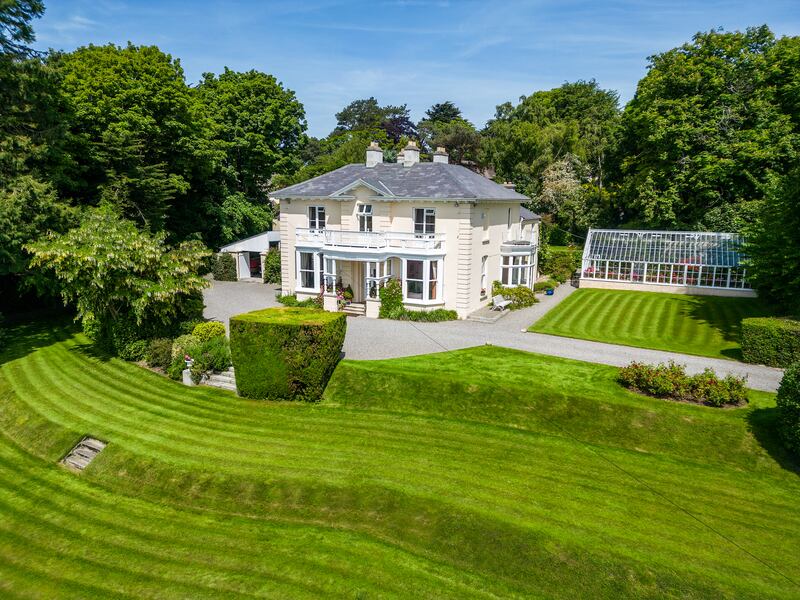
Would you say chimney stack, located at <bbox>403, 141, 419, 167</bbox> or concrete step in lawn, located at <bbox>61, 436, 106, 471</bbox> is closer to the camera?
concrete step in lawn, located at <bbox>61, 436, 106, 471</bbox>

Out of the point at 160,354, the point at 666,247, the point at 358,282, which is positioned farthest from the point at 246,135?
the point at 666,247

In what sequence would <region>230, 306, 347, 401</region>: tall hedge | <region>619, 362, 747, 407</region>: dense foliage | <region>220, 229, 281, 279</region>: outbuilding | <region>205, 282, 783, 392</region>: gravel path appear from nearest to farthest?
<region>619, 362, 747, 407</region>: dense foliage
<region>230, 306, 347, 401</region>: tall hedge
<region>205, 282, 783, 392</region>: gravel path
<region>220, 229, 281, 279</region>: outbuilding

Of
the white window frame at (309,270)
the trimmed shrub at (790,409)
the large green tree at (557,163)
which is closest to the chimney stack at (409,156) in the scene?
the white window frame at (309,270)

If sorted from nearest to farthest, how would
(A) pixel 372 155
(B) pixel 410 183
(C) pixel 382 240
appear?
(C) pixel 382 240 < (B) pixel 410 183 < (A) pixel 372 155

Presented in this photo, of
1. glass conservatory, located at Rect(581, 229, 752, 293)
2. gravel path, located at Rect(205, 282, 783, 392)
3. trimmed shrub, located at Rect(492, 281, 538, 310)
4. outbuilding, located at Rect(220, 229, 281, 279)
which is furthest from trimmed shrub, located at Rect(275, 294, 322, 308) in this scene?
glass conservatory, located at Rect(581, 229, 752, 293)

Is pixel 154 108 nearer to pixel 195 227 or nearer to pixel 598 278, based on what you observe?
pixel 195 227

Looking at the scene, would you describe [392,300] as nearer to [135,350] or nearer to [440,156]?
[440,156]

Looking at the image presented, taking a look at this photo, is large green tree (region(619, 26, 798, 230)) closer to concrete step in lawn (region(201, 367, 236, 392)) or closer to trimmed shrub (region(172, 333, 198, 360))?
concrete step in lawn (region(201, 367, 236, 392))
